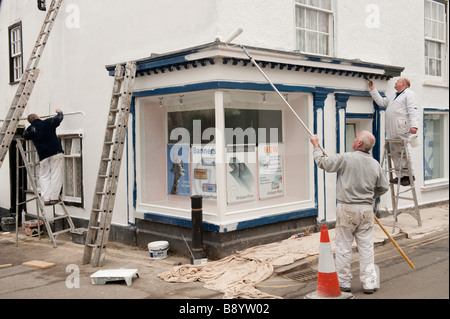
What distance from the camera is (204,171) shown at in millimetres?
9102

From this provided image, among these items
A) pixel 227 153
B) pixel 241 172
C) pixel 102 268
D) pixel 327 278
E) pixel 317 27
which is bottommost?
pixel 102 268

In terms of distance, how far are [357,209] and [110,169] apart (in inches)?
183

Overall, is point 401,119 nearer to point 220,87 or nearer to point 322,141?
point 322,141

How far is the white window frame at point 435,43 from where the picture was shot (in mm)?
12719

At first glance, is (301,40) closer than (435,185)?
Yes

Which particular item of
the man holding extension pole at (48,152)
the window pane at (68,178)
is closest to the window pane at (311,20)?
the man holding extension pole at (48,152)

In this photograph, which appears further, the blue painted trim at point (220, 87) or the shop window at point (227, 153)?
the shop window at point (227, 153)

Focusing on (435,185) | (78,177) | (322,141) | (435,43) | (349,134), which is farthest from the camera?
(435,43)

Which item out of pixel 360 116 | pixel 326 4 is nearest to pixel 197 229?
pixel 360 116

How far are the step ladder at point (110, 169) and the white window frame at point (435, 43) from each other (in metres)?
8.15

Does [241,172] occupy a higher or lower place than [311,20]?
lower

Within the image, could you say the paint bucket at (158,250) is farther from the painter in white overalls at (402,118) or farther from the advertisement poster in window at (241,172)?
the painter in white overalls at (402,118)

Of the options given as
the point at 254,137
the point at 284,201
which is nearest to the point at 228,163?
the point at 254,137

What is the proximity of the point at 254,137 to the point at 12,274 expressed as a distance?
5.06 metres
